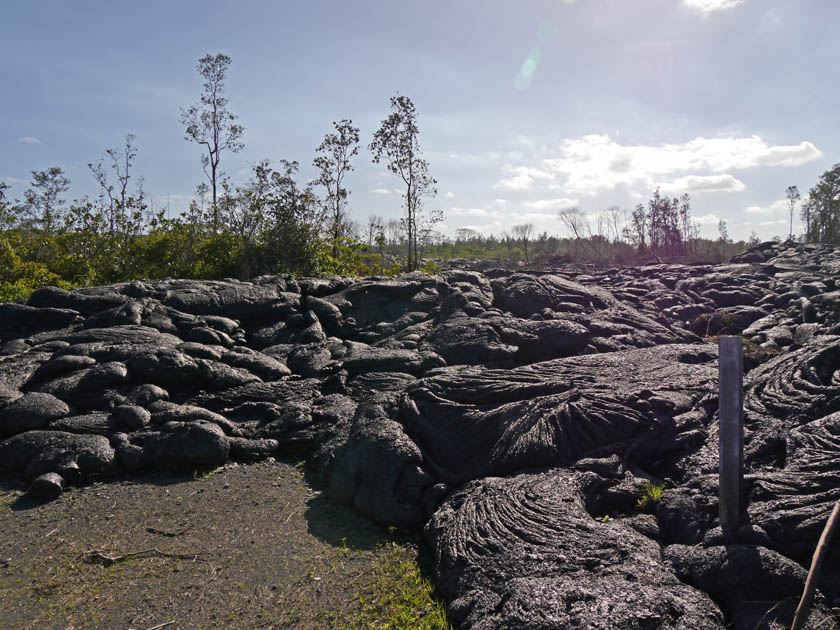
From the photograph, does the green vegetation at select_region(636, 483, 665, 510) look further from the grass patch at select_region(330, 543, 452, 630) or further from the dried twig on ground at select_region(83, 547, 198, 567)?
the dried twig on ground at select_region(83, 547, 198, 567)

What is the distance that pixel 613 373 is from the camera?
7.46 m

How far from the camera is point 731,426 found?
13.9 feet

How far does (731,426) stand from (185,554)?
506 centimetres

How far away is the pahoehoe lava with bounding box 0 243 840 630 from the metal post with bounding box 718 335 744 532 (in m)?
0.19

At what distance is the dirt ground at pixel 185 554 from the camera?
170 inches

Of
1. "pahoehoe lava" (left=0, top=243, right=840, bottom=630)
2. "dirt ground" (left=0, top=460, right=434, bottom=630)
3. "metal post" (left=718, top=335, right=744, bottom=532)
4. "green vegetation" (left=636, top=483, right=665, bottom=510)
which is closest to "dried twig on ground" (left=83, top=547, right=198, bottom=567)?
"dirt ground" (left=0, top=460, right=434, bottom=630)

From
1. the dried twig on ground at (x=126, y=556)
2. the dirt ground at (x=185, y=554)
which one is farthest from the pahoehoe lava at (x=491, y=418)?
the dried twig on ground at (x=126, y=556)

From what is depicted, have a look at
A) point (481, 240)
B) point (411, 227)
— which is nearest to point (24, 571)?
point (411, 227)

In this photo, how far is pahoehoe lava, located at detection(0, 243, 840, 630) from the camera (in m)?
4.10

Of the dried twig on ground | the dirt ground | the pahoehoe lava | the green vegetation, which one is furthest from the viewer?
the green vegetation

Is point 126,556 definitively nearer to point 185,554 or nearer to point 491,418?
point 185,554

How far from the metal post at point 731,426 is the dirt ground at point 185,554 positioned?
2.88 m

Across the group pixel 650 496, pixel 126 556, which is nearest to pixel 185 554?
pixel 126 556

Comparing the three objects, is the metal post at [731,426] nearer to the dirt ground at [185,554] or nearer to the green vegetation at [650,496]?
the green vegetation at [650,496]
